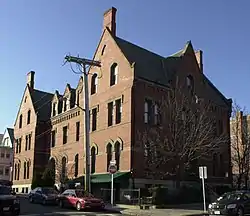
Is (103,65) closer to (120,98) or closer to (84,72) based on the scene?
(120,98)

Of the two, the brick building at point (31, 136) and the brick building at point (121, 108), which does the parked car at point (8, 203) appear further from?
the brick building at point (31, 136)

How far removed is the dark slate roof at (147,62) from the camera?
37309 millimetres

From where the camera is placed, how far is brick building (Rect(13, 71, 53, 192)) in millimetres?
52000

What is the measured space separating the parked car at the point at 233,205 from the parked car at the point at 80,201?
818 cm

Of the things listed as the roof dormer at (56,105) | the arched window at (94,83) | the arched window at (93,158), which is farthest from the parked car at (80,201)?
the roof dormer at (56,105)

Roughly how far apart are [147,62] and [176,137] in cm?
910

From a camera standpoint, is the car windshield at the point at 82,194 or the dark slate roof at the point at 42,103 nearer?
the car windshield at the point at 82,194

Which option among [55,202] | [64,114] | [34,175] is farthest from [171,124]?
[34,175]

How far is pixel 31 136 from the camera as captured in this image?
5350 centimetres

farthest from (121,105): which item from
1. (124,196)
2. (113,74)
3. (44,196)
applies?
(44,196)

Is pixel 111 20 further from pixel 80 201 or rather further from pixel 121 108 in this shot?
pixel 80 201

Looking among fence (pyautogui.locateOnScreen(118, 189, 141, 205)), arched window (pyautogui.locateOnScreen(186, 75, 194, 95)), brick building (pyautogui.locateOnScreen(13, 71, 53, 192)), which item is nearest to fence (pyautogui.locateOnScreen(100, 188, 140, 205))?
fence (pyautogui.locateOnScreen(118, 189, 141, 205))

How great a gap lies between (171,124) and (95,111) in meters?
8.86

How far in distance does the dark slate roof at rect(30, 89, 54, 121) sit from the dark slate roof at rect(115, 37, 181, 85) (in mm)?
18226
